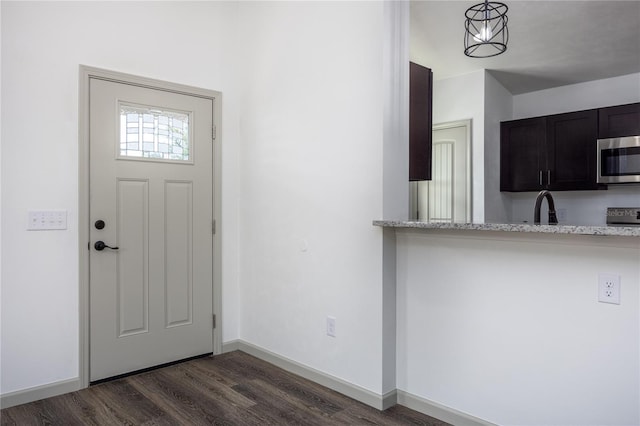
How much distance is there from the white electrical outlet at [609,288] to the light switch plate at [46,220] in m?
2.99

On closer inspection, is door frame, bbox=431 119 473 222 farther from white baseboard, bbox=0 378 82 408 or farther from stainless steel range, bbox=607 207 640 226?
white baseboard, bbox=0 378 82 408

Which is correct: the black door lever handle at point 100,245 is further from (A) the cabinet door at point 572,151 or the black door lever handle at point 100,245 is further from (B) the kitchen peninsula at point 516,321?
(A) the cabinet door at point 572,151

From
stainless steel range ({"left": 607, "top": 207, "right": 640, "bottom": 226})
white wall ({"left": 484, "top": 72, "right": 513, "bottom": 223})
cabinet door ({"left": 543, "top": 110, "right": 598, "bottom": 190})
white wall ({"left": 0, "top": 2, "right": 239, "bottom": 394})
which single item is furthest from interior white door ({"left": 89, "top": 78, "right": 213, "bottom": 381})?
stainless steel range ({"left": 607, "top": 207, "right": 640, "bottom": 226})

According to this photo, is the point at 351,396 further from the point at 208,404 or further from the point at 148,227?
A: the point at 148,227

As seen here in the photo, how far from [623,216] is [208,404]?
13.4 ft

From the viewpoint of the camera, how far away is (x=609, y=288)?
68.6 inches

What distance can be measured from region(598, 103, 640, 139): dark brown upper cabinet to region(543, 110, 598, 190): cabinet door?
0.07 m

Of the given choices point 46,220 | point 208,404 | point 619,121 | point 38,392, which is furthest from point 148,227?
point 619,121

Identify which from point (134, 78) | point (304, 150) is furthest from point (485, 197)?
point (134, 78)

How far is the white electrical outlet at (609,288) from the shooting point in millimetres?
1726

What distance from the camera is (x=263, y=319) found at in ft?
11.1

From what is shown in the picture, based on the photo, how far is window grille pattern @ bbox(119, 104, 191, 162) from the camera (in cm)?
304

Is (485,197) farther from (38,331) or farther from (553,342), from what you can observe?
(38,331)

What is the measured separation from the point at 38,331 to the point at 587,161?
478 centimetres
